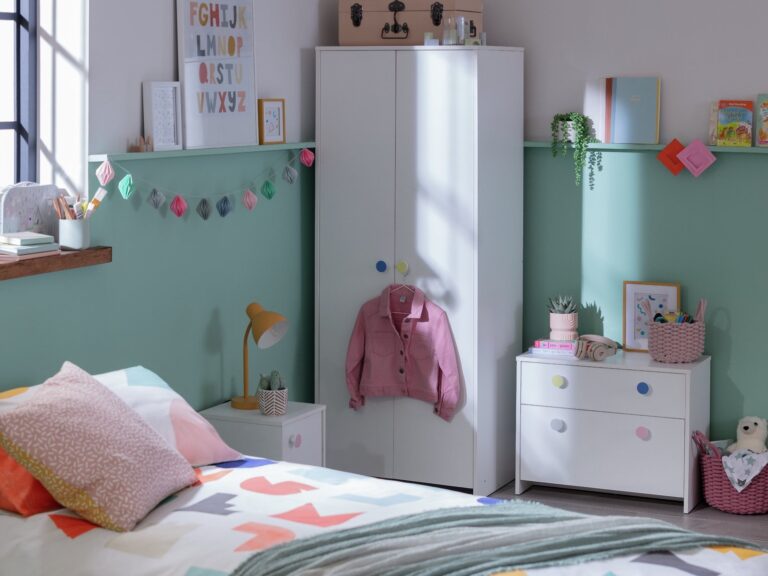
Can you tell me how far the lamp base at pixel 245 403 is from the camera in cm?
407

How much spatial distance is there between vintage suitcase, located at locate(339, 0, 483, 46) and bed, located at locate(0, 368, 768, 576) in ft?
6.73

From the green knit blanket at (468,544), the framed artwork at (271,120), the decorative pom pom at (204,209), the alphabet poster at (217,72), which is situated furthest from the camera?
the framed artwork at (271,120)

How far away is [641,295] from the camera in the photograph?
462 cm

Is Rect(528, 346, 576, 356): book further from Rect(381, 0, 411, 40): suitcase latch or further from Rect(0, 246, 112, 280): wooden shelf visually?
Rect(0, 246, 112, 280): wooden shelf

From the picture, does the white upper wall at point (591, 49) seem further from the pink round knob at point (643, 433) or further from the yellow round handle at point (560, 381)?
the pink round knob at point (643, 433)

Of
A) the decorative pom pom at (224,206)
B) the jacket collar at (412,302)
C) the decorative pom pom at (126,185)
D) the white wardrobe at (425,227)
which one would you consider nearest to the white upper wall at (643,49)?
the white wardrobe at (425,227)

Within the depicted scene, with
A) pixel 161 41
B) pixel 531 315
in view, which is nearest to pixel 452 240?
pixel 531 315

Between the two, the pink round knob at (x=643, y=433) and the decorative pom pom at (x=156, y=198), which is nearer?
the decorative pom pom at (x=156, y=198)

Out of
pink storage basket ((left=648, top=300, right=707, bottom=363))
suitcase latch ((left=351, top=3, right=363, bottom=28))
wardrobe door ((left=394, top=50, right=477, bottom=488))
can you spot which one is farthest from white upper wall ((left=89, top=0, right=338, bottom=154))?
pink storage basket ((left=648, top=300, right=707, bottom=363))

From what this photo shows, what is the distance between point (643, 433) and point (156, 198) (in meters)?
1.93

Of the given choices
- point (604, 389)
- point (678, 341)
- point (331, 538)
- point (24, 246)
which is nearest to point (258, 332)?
point (24, 246)

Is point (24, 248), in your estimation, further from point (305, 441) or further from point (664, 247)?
point (664, 247)

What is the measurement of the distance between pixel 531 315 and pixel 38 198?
215 centimetres

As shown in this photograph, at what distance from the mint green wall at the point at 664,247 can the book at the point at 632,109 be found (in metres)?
0.07
